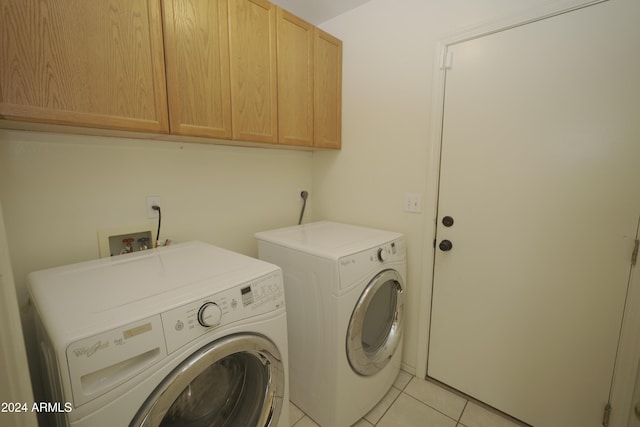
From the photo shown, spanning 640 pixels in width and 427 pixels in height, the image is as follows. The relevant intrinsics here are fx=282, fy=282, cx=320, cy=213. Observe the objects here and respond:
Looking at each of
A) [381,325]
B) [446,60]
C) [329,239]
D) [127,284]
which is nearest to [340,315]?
[329,239]

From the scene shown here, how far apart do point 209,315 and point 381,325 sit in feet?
3.72

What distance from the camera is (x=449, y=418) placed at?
1.48 metres

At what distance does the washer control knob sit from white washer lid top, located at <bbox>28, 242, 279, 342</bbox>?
600mm

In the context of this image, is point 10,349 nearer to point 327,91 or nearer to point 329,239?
point 329,239

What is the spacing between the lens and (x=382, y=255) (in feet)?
4.71

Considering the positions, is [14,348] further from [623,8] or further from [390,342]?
[623,8]

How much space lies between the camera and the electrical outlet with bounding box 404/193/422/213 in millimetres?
1681

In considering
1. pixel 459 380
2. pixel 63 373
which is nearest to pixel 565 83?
pixel 459 380

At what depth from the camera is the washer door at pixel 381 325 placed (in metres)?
1.41

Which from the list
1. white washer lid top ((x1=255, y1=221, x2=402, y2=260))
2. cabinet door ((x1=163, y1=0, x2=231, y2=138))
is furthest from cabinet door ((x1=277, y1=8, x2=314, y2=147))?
white washer lid top ((x1=255, y1=221, x2=402, y2=260))

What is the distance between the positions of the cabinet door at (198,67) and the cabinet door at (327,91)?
24.5 inches

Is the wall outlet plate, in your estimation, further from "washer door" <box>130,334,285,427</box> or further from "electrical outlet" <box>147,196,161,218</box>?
"washer door" <box>130,334,285,427</box>

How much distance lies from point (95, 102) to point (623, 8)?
2.01m

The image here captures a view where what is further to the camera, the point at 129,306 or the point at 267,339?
the point at 267,339
